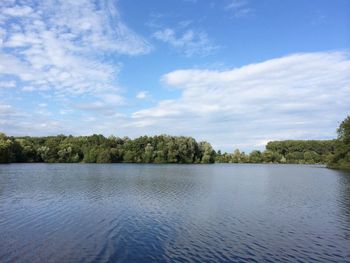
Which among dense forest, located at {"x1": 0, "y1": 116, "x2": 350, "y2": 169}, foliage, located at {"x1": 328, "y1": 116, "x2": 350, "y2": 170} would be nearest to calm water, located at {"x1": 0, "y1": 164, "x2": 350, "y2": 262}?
foliage, located at {"x1": 328, "y1": 116, "x2": 350, "y2": 170}

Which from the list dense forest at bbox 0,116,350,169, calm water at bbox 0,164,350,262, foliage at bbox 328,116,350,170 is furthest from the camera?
dense forest at bbox 0,116,350,169

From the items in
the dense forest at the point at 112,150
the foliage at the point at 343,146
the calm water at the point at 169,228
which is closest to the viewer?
the calm water at the point at 169,228

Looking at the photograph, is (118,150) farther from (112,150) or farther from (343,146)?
(343,146)

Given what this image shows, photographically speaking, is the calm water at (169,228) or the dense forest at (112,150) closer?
the calm water at (169,228)

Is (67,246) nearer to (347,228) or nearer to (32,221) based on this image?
(32,221)

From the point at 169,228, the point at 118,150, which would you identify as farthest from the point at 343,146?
the point at 169,228

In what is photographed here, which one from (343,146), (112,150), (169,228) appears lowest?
(169,228)

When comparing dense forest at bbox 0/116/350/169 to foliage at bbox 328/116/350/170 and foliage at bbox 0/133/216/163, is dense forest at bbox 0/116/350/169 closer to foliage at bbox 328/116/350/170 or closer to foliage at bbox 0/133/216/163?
foliage at bbox 0/133/216/163

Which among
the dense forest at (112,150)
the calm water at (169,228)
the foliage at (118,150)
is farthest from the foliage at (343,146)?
the calm water at (169,228)

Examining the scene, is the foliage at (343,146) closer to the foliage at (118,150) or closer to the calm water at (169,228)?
the foliage at (118,150)

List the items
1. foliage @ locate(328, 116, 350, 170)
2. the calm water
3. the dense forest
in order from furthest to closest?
the dense forest → foliage @ locate(328, 116, 350, 170) → the calm water

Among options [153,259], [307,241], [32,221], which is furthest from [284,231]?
[32,221]

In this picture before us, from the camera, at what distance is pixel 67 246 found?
1911cm

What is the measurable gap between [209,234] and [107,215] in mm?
9662
